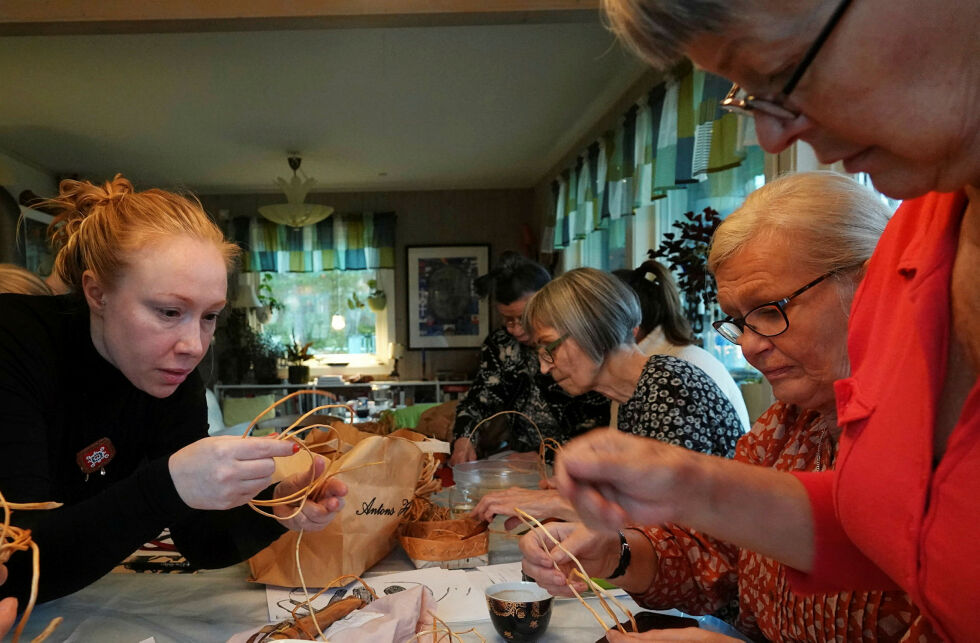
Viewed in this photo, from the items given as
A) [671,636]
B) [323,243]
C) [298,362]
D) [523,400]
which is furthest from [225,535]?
[323,243]

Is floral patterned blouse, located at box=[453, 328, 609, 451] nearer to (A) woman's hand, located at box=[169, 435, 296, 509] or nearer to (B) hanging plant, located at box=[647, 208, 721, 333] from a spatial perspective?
(B) hanging plant, located at box=[647, 208, 721, 333]

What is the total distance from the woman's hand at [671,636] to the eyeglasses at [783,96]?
0.68m

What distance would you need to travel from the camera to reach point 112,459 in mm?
1442

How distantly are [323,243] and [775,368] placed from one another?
710 centimetres

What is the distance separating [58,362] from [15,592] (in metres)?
0.41

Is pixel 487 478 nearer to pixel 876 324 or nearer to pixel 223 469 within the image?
pixel 223 469

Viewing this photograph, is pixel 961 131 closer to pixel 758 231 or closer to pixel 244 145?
pixel 758 231

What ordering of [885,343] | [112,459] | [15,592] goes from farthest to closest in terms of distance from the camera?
1. [112,459]
2. [15,592]
3. [885,343]

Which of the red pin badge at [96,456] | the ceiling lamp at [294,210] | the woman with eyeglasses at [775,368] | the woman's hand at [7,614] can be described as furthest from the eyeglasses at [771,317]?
the ceiling lamp at [294,210]

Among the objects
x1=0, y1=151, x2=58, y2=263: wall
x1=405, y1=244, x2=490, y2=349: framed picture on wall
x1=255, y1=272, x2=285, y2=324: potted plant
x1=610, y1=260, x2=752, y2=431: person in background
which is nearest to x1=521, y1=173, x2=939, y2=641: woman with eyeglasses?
x1=610, y1=260, x2=752, y2=431: person in background

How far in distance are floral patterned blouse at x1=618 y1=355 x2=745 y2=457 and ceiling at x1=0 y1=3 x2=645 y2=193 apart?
1547 mm

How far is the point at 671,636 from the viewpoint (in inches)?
37.2

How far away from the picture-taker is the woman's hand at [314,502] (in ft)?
4.32

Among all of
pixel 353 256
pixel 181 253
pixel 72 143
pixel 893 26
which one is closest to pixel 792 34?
pixel 893 26
